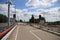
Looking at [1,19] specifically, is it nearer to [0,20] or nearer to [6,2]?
[0,20]

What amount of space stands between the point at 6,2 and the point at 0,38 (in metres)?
23.1

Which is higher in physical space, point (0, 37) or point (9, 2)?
point (9, 2)

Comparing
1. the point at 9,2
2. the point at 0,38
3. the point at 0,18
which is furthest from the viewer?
the point at 0,18

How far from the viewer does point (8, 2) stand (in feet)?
114

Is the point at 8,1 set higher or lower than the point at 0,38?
higher

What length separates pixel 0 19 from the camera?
4892 inches

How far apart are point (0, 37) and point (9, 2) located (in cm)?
2211

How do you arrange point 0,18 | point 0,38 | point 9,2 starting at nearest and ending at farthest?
point 0,38
point 9,2
point 0,18

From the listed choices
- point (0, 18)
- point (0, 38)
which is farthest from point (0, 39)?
point (0, 18)

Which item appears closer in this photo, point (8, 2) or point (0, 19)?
point (8, 2)

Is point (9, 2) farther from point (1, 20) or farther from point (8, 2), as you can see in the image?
point (1, 20)

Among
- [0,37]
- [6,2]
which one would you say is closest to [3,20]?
[6,2]

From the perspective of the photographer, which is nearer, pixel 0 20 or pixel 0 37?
pixel 0 37

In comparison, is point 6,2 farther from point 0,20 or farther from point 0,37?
point 0,20
